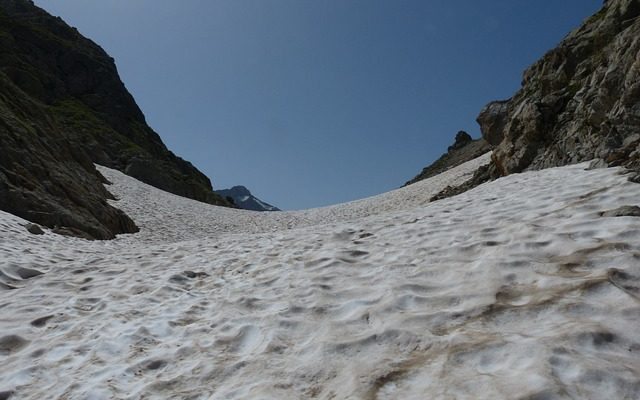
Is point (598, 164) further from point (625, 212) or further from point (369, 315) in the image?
point (369, 315)

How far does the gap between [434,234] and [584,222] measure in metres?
2.26

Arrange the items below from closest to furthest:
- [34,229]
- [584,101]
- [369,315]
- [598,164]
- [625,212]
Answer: [369,315], [625,212], [598,164], [34,229], [584,101]

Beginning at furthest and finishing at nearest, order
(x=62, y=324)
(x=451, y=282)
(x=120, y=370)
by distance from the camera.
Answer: (x=62, y=324), (x=451, y=282), (x=120, y=370)

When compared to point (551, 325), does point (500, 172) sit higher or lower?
higher

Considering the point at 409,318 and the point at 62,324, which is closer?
the point at 409,318

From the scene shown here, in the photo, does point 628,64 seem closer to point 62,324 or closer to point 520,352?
point 520,352

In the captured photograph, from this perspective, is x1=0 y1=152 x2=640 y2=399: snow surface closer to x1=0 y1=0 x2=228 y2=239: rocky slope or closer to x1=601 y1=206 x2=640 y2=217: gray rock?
x1=601 y1=206 x2=640 y2=217: gray rock

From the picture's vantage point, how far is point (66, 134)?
37.3 m

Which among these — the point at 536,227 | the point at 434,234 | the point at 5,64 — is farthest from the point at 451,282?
the point at 5,64

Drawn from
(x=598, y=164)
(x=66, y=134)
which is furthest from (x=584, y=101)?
(x=66, y=134)

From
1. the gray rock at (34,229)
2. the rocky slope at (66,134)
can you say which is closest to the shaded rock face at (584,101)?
the gray rock at (34,229)

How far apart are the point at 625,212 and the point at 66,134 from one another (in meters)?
41.8

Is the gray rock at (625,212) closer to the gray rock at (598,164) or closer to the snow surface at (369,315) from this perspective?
the snow surface at (369,315)

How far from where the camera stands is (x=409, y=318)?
417 centimetres
